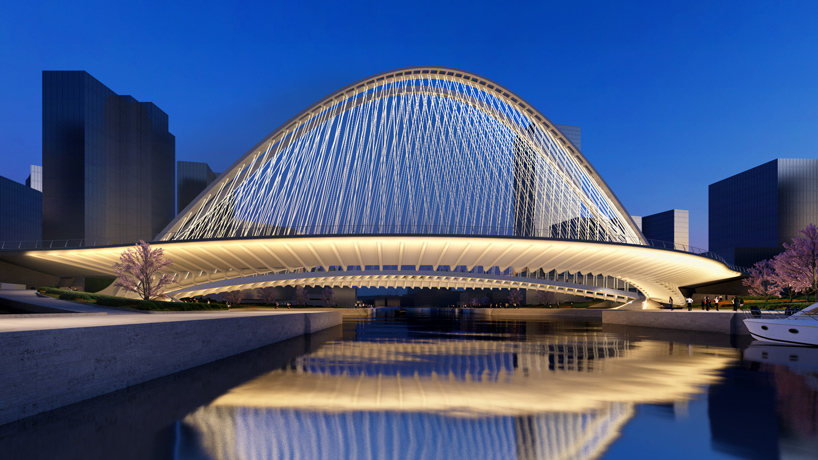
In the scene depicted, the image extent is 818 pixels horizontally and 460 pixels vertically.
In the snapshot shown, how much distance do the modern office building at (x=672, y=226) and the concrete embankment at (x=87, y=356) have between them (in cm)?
13746

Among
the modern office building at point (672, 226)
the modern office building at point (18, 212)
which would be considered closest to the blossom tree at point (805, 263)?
the modern office building at point (18, 212)

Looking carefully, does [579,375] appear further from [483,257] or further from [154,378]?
[483,257]

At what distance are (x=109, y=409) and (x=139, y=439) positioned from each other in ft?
7.20

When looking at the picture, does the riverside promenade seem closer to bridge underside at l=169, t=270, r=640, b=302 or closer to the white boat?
the white boat

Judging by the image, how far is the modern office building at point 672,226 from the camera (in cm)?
13700

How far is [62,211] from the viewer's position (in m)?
58.5

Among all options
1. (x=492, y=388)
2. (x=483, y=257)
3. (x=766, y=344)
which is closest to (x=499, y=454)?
(x=492, y=388)

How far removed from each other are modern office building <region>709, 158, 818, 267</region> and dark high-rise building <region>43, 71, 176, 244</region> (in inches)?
3921

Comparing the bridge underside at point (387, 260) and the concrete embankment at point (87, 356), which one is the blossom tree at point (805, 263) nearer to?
the bridge underside at point (387, 260)

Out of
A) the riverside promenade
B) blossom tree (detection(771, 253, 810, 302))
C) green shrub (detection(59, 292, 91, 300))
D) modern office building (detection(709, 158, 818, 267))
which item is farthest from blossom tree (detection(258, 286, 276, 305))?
modern office building (detection(709, 158, 818, 267))

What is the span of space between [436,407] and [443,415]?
589 mm

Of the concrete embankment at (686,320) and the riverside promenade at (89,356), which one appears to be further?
the concrete embankment at (686,320)

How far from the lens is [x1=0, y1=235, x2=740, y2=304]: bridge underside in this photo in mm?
33750

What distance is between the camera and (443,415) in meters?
7.71
